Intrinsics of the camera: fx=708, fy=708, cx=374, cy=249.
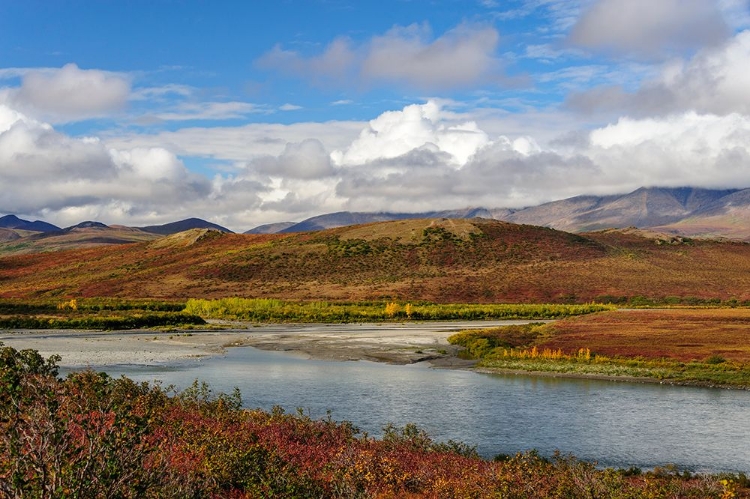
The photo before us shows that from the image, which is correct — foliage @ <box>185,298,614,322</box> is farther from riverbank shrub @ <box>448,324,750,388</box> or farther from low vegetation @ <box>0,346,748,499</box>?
low vegetation @ <box>0,346,748,499</box>

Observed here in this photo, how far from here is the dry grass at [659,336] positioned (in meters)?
56.7

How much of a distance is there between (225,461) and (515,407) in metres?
24.4

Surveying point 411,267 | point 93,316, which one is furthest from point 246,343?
point 411,267

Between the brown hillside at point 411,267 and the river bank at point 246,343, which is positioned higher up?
the brown hillside at point 411,267

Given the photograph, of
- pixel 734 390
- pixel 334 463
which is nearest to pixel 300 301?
pixel 734 390

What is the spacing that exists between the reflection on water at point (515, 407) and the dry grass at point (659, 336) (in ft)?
37.0

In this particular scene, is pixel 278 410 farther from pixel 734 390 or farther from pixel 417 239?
pixel 417 239

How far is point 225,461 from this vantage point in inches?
642

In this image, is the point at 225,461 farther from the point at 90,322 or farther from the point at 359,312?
the point at 359,312

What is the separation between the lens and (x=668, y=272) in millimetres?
152500

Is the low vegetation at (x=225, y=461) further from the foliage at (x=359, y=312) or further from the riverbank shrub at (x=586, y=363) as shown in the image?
the foliage at (x=359, y=312)

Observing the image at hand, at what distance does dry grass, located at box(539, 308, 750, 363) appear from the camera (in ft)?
186

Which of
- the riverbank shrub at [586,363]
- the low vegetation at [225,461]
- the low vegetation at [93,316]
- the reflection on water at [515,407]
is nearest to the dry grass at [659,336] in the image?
the riverbank shrub at [586,363]

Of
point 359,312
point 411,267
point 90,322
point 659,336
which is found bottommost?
point 659,336
